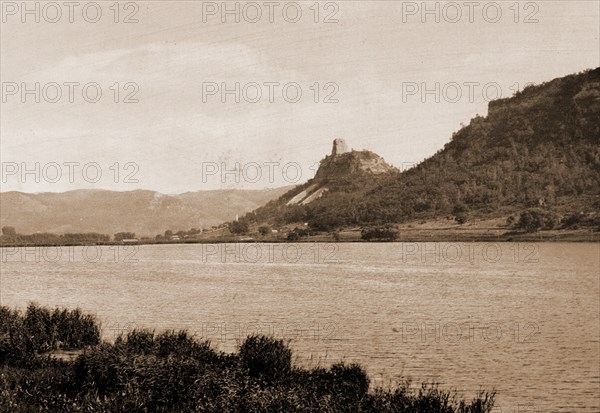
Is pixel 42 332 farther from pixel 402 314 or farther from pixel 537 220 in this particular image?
pixel 537 220

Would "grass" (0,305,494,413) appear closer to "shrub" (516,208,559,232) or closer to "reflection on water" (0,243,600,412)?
"reflection on water" (0,243,600,412)

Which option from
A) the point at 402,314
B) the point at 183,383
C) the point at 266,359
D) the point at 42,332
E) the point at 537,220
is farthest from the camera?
the point at 537,220

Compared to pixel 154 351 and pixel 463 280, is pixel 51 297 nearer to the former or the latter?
pixel 154 351

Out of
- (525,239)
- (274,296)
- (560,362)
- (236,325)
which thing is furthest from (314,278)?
(525,239)

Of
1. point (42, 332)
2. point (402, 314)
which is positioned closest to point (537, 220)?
point (402, 314)

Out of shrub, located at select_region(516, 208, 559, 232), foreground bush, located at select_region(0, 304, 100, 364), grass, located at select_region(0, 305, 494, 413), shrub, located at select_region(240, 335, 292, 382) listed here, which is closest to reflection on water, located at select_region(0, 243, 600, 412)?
shrub, located at select_region(240, 335, 292, 382)

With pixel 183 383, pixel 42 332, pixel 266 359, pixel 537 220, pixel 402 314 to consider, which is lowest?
pixel 402 314
